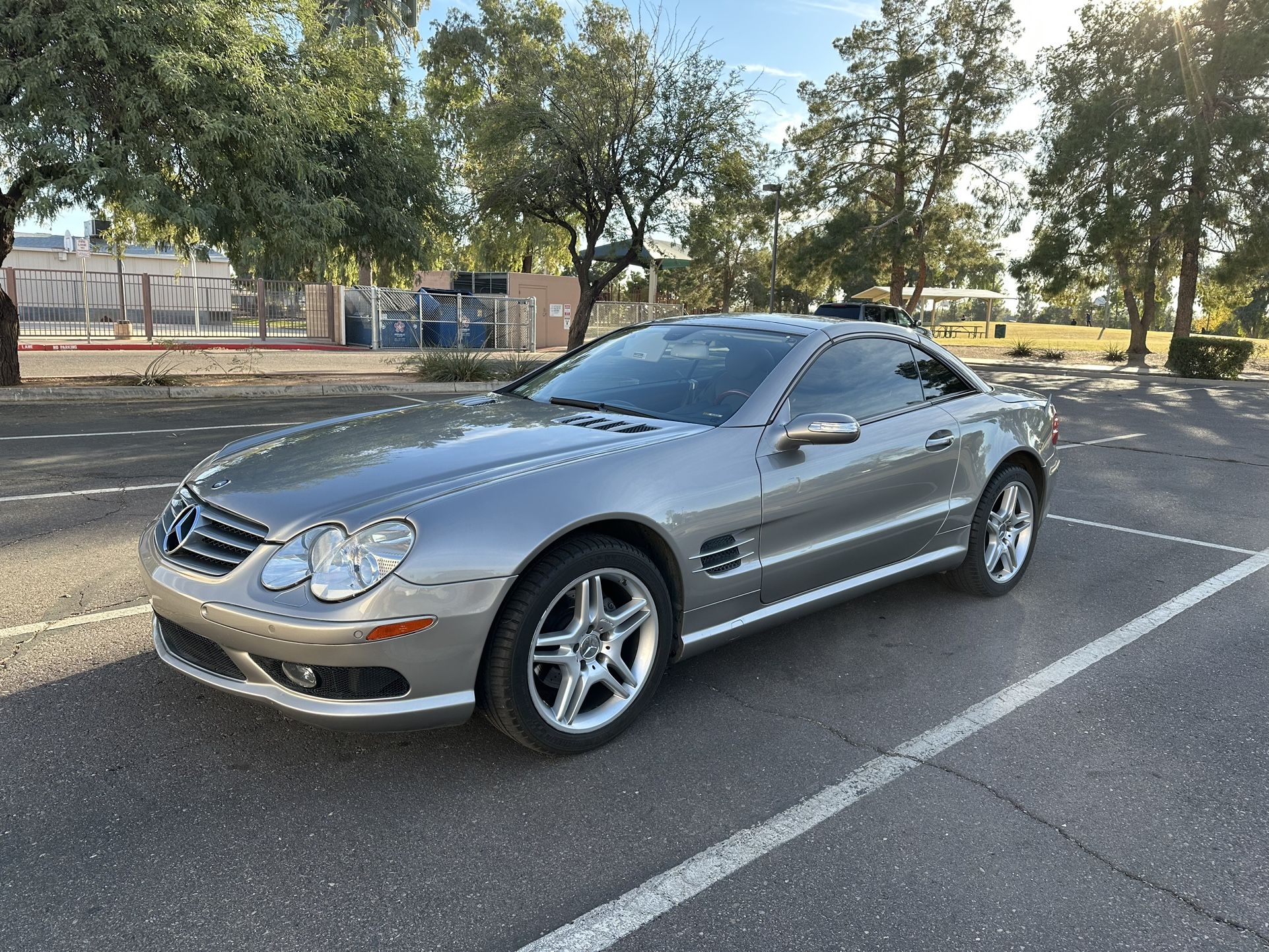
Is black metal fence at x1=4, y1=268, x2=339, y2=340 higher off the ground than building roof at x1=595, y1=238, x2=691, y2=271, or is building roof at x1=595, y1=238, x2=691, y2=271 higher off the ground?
building roof at x1=595, y1=238, x2=691, y2=271

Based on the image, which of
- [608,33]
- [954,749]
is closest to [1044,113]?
[608,33]

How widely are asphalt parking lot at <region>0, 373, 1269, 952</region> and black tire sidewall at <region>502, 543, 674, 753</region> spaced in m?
→ 0.09

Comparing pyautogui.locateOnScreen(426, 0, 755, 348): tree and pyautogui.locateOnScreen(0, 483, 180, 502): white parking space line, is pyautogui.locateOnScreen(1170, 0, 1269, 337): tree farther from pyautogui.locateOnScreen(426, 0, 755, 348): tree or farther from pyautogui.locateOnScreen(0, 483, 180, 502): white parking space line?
pyautogui.locateOnScreen(0, 483, 180, 502): white parking space line

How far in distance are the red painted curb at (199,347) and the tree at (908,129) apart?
19014 mm

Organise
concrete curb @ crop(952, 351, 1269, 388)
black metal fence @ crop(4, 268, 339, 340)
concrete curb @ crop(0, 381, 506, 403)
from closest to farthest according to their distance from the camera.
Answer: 1. concrete curb @ crop(0, 381, 506, 403)
2. concrete curb @ crop(952, 351, 1269, 388)
3. black metal fence @ crop(4, 268, 339, 340)

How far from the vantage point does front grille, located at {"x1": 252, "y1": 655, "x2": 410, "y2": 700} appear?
2.63 m

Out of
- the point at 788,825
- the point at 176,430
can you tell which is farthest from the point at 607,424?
the point at 176,430

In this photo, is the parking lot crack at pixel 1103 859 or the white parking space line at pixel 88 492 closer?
the parking lot crack at pixel 1103 859

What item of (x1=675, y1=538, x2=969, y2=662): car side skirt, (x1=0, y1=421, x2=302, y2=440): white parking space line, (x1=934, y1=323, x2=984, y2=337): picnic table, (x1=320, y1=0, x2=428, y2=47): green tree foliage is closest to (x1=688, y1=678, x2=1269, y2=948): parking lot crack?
(x1=675, y1=538, x2=969, y2=662): car side skirt

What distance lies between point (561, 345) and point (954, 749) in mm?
31239

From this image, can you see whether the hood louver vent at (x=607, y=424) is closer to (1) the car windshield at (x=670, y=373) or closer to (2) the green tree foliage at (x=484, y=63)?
(1) the car windshield at (x=670, y=373)

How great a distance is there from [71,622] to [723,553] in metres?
3.00

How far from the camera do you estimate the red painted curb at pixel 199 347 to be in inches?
842

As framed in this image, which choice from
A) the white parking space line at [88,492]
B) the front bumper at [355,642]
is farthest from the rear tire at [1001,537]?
the white parking space line at [88,492]
